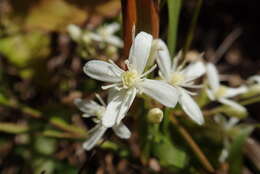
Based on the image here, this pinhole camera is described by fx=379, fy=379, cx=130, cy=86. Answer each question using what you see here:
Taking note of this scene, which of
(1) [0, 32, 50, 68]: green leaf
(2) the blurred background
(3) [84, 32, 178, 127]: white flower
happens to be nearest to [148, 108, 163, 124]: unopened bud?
(3) [84, 32, 178, 127]: white flower

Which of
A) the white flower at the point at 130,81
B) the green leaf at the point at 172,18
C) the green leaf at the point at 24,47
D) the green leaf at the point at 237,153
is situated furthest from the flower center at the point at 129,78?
the green leaf at the point at 24,47

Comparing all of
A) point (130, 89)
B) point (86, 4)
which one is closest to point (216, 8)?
point (86, 4)

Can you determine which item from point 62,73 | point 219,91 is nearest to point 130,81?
point 219,91

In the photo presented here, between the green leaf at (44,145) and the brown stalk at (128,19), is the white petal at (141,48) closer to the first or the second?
the brown stalk at (128,19)

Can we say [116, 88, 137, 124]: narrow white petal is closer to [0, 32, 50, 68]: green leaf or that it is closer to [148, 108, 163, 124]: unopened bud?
[148, 108, 163, 124]: unopened bud

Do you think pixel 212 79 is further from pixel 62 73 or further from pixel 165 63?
pixel 62 73

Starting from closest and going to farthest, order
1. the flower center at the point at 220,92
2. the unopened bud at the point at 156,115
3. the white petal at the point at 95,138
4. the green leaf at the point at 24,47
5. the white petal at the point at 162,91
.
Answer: the white petal at the point at 162,91
the unopened bud at the point at 156,115
the white petal at the point at 95,138
the flower center at the point at 220,92
the green leaf at the point at 24,47

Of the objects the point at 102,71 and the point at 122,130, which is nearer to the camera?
the point at 102,71
